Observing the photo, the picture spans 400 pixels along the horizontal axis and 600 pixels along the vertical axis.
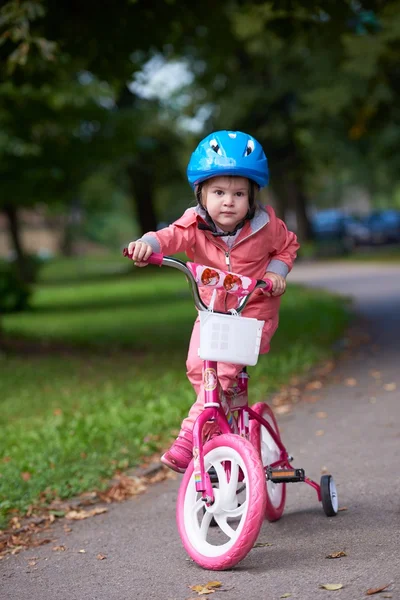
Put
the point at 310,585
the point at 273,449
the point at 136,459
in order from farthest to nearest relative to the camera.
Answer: the point at 136,459 → the point at 273,449 → the point at 310,585

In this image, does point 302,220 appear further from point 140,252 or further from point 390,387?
point 140,252

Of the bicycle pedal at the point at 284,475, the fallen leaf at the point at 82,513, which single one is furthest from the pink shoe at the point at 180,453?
the fallen leaf at the point at 82,513

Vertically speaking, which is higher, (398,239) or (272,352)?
(398,239)

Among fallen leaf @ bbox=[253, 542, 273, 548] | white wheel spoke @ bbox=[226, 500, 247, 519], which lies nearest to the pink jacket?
white wheel spoke @ bbox=[226, 500, 247, 519]

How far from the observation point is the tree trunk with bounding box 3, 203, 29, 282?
35.3 m

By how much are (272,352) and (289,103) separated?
28.3 meters

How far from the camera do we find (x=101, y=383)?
34.9 ft

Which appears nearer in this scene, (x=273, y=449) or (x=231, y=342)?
(x=231, y=342)

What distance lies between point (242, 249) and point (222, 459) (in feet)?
3.08

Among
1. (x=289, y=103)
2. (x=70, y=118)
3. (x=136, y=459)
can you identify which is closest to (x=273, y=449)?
(x=136, y=459)

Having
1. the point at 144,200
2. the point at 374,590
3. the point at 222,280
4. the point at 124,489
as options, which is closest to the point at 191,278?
the point at 222,280

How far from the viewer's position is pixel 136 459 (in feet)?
23.0

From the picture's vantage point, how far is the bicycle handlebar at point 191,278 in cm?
425

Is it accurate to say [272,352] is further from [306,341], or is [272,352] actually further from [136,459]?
[136,459]
